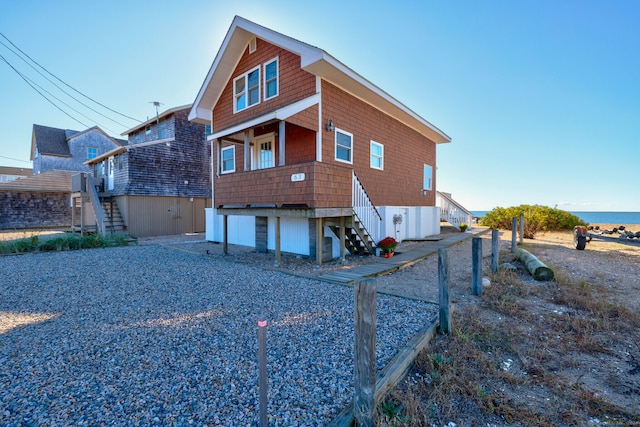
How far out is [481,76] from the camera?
47.3ft

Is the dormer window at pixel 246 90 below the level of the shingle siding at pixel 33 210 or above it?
above

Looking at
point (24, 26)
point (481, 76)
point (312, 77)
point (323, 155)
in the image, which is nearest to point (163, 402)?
point (323, 155)

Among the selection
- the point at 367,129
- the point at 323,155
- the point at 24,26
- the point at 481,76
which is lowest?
the point at 323,155

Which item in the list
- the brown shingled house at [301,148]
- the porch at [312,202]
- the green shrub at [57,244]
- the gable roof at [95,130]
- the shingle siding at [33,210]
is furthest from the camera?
the gable roof at [95,130]

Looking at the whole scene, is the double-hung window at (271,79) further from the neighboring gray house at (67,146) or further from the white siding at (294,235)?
the neighboring gray house at (67,146)

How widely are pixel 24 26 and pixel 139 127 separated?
6.99 m

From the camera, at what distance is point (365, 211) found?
913cm

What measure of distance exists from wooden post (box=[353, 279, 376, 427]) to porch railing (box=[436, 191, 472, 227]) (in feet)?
53.5

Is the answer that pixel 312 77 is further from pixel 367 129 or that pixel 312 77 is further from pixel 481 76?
pixel 481 76

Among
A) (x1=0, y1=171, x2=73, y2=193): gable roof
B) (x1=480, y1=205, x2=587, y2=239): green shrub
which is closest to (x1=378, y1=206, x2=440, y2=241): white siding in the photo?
(x1=480, y1=205, x2=587, y2=239): green shrub

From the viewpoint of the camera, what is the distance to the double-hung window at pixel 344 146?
31.2 feet

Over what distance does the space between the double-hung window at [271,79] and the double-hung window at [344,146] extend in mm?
2709

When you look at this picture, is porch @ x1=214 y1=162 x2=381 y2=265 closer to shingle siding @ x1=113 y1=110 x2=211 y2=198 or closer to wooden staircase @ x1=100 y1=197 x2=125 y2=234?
shingle siding @ x1=113 y1=110 x2=211 y2=198

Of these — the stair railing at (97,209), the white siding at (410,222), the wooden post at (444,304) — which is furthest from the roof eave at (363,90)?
the stair railing at (97,209)
